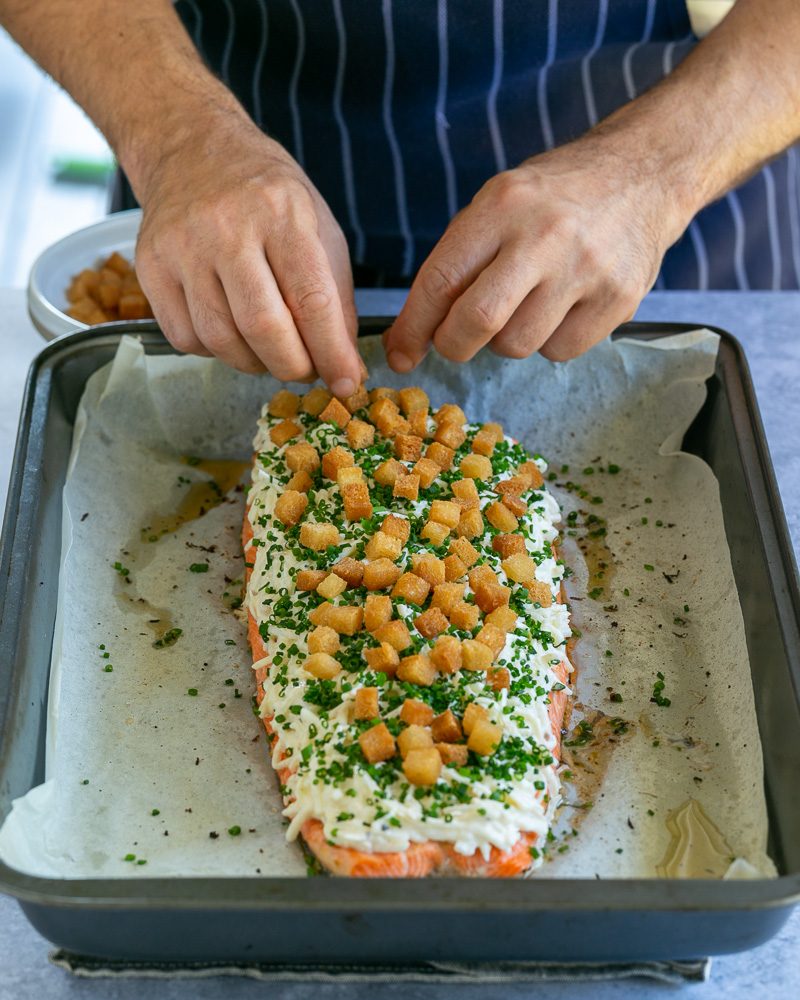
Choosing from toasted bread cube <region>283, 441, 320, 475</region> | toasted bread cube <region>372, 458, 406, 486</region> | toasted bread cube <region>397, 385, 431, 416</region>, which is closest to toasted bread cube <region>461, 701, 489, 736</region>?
toasted bread cube <region>372, 458, 406, 486</region>

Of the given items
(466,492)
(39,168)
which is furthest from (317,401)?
(39,168)

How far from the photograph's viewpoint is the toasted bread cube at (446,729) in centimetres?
171

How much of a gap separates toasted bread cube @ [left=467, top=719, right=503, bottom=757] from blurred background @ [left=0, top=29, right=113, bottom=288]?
3.73 metres

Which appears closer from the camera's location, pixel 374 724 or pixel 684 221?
pixel 374 724

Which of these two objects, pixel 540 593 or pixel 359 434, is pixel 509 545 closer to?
pixel 540 593

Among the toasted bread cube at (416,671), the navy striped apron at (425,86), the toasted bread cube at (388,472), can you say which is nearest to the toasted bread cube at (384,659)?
the toasted bread cube at (416,671)

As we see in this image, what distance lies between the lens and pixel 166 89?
2.30 m

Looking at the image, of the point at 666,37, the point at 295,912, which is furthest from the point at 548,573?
the point at 666,37

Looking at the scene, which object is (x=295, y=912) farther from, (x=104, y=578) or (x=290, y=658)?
(x=104, y=578)

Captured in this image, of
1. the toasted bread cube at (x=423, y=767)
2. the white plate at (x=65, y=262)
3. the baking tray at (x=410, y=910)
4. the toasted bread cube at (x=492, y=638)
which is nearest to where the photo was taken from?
the baking tray at (x=410, y=910)

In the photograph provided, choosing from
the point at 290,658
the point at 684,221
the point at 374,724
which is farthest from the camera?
the point at 684,221

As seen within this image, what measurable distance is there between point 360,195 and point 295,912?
1.98 m

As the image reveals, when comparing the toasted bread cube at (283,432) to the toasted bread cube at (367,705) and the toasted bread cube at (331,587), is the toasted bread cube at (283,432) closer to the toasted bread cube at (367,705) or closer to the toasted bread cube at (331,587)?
the toasted bread cube at (331,587)

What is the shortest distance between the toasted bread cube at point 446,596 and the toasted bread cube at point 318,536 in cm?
24
